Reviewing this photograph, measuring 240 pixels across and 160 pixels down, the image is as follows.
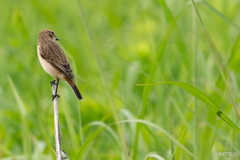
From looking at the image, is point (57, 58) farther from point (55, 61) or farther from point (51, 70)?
point (51, 70)

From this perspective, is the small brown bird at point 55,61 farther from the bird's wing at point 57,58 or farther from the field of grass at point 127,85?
the field of grass at point 127,85

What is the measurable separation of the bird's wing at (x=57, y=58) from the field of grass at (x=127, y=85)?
7.0 inches

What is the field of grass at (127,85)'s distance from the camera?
9.06ft

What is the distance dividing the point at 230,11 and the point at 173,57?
2.20m

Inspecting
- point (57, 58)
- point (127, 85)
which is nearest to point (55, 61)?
point (57, 58)

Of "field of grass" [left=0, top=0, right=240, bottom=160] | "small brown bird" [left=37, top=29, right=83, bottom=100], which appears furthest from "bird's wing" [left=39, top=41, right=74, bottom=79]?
"field of grass" [left=0, top=0, right=240, bottom=160]

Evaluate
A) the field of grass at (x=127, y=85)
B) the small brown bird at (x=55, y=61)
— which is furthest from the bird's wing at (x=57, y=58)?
the field of grass at (x=127, y=85)

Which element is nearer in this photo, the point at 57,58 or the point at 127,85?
the point at 57,58

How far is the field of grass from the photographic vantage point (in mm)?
2762

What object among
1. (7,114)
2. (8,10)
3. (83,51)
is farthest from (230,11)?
(8,10)

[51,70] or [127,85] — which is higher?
[51,70]

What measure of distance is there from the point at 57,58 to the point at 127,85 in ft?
5.55

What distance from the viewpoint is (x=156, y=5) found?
8.31 meters

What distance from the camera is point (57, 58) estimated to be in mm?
3096
